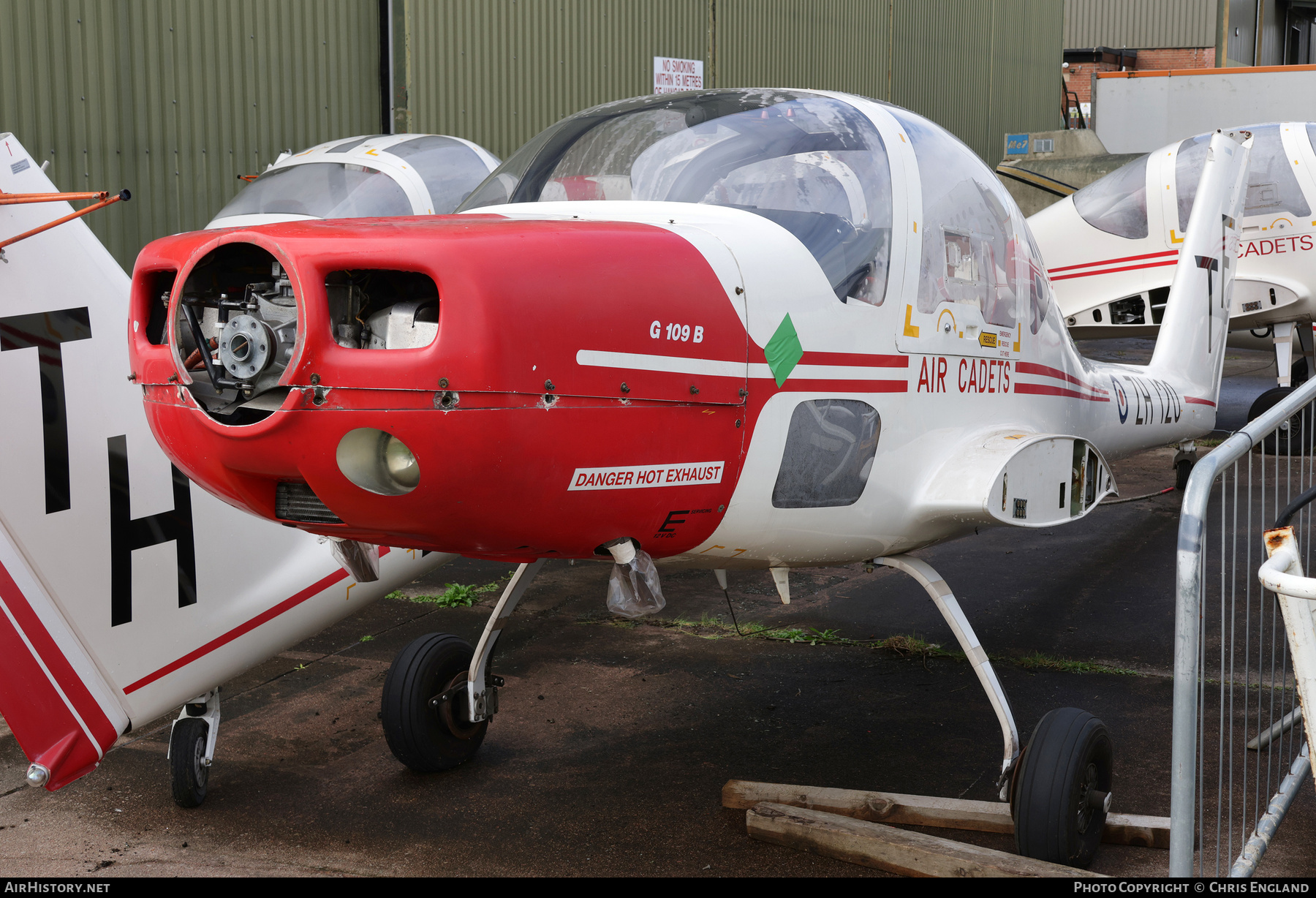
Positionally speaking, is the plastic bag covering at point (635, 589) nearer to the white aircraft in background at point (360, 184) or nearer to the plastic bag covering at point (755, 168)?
the plastic bag covering at point (755, 168)

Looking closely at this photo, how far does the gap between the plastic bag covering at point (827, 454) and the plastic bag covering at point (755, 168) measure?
30cm

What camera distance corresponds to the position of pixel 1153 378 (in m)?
5.37

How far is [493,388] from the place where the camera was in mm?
2207

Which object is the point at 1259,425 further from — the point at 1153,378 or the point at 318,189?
the point at 318,189

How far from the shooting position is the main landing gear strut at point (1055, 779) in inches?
117

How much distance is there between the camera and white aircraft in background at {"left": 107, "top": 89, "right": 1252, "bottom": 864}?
2.23m

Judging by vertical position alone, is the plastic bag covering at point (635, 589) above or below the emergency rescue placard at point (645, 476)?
below

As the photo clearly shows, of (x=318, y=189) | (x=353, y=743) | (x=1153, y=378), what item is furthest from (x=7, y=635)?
(x=1153, y=378)

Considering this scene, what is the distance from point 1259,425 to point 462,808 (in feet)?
7.94

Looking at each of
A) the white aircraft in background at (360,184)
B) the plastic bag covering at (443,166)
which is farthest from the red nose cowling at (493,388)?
the plastic bag covering at (443,166)

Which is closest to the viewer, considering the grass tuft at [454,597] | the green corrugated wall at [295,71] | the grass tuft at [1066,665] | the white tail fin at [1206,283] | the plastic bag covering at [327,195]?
the grass tuft at [1066,665]

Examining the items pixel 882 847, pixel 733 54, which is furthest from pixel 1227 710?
pixel 733 54

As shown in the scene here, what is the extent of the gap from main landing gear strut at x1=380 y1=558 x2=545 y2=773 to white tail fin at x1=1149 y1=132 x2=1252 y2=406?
11.3ft

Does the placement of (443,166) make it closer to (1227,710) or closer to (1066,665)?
(1066,665)
